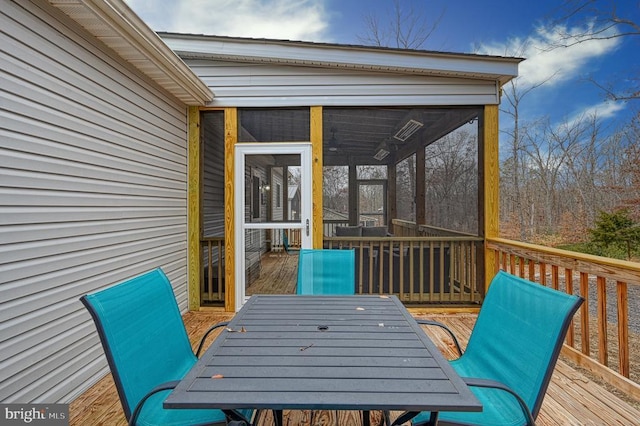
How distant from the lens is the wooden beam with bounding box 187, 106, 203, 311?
3918 millimetres

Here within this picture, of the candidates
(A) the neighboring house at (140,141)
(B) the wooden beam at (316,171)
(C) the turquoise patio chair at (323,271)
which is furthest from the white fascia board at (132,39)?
(C) the turquoise patio chair at (323,271)

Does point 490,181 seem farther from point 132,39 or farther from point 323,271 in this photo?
point 132,39

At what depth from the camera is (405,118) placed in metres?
3.93

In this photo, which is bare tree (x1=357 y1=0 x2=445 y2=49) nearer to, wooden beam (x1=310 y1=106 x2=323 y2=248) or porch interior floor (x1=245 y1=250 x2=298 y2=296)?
wooden beam (x1=310 y1=106 x2=323 y2=248)

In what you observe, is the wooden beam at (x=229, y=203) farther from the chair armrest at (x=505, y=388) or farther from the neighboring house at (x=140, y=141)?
the chair armrest at (x=505, y=388)

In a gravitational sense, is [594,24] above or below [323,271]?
above

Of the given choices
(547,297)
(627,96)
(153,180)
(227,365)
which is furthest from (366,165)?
(627,96)

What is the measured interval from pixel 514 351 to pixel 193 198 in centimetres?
364

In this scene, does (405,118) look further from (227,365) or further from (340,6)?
(340,6)

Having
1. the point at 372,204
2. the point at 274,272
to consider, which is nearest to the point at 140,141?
the point at 274,272

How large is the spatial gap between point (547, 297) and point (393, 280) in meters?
2.70

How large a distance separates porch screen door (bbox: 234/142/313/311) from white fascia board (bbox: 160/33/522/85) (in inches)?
40.8

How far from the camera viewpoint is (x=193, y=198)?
12.9ft

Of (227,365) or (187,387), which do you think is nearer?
(187,387)
